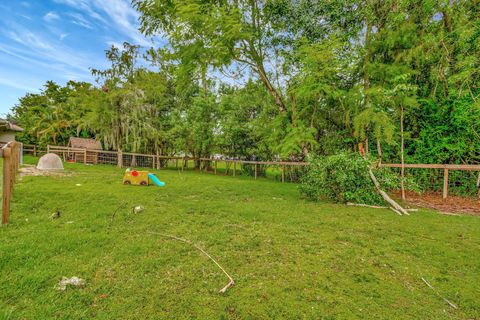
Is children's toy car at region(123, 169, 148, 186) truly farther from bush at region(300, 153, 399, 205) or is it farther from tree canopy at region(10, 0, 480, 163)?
bush at region(300, 153, 399, 205)

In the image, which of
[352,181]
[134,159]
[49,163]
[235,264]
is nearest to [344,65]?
[352,181]

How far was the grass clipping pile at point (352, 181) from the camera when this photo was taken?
19.1ft

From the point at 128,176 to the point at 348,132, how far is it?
26.7 ft

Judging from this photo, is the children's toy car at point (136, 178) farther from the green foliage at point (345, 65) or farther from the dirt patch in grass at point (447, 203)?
the dirt patch in grass at point (447, 203)

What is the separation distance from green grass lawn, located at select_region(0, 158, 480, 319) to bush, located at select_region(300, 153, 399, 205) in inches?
50.2

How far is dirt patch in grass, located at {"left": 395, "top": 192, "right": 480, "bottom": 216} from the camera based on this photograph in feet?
18.3

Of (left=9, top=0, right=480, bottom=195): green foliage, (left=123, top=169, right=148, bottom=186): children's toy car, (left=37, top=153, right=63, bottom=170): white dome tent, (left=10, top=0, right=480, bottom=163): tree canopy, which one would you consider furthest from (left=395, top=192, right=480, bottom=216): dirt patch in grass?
(left=37, top=153, right=63, bottom=170): white dome tent

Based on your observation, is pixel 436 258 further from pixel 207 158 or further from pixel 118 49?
pixel 118 49

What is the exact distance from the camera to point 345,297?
2041 mm

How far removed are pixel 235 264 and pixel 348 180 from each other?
436cm

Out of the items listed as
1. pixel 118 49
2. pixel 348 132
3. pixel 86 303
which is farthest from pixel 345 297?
pixel 118 49

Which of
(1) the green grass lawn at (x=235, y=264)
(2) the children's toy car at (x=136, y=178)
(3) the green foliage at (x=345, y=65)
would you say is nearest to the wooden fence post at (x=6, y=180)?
(1) the green grass lawn at (x=235, y=264)

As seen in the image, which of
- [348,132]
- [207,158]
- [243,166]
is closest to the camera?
[348,132]

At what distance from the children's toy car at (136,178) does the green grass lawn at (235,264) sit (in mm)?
2963
